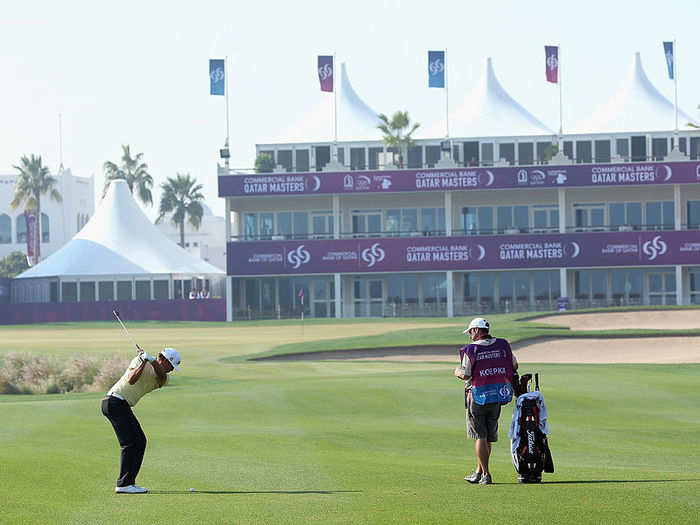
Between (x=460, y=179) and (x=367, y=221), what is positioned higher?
(x=460, y=179)

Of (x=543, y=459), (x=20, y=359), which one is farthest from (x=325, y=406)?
(x=20, y=359)

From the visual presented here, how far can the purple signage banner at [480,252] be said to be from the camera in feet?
247

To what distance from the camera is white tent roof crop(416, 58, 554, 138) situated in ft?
274

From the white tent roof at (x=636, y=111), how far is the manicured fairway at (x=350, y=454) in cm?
5242

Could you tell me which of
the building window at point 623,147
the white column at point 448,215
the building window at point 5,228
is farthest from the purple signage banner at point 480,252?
the building window at point 5,228

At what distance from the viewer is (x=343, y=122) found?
281ft

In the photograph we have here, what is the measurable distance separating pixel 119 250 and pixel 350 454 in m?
64.5

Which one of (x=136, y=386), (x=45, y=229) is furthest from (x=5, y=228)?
(x=136, y=386)

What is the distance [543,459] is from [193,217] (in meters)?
97.4

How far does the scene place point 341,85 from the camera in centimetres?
8625

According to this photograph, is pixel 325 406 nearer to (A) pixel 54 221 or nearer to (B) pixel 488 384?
(B) pixel 488 384

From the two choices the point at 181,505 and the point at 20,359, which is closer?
the point at 181,505

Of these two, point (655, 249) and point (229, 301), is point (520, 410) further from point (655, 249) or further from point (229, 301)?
point (655, 249)

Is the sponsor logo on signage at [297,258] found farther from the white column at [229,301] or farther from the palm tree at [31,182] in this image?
the palm tree at [31,182]
